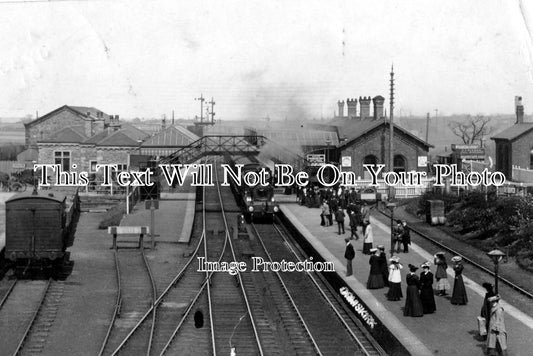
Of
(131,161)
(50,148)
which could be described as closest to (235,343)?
(131,161)

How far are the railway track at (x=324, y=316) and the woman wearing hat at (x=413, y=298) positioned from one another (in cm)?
129

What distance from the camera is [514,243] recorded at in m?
28.5

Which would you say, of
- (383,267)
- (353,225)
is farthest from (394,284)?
(353,225)

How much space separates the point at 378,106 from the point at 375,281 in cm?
4015

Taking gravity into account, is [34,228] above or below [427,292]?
above

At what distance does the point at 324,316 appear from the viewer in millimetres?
21562

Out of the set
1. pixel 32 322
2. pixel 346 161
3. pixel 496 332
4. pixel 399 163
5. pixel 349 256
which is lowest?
pixel 32 322

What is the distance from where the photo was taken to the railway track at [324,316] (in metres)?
18.4

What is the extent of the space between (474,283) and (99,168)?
40370 mm

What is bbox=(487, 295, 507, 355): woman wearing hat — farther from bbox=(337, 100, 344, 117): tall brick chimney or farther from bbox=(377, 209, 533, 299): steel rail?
bbox=(337, 100, 344, 117): tall brick chimney

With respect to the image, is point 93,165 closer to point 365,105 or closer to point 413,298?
point 365,105

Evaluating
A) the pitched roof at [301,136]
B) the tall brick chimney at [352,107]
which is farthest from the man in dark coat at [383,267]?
the tall brick chimney at [352,107]

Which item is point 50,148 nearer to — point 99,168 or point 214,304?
point 99,168

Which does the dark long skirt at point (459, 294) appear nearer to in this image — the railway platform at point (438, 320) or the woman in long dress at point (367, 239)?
the railway platform at point (438, 320)
